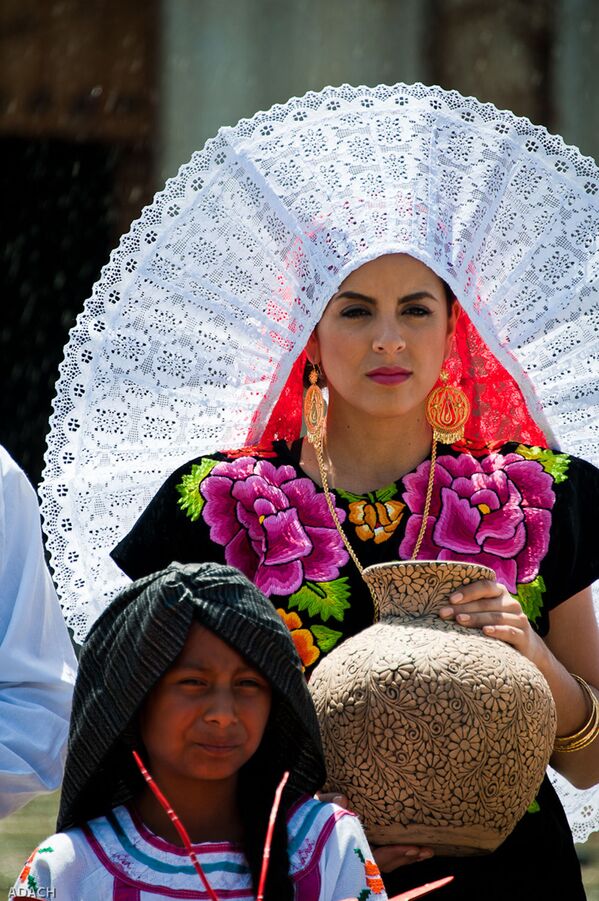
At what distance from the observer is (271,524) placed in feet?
10.4

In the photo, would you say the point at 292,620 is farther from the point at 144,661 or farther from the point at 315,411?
the point at 144,661

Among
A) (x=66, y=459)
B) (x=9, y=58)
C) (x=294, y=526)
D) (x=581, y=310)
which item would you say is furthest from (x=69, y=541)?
(x=9, y=58)

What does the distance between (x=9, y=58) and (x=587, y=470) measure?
553cm

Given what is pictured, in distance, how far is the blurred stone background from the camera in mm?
8109

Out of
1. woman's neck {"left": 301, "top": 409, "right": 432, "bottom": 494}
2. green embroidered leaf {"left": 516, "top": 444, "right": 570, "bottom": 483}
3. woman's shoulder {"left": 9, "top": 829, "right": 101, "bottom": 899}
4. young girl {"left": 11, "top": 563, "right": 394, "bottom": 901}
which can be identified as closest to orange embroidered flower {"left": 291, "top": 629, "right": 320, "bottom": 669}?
woman's neck {"left": 301, "top": 409, "right": 432, "bottom": 494}

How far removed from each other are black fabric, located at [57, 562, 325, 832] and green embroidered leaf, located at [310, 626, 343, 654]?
416 mm

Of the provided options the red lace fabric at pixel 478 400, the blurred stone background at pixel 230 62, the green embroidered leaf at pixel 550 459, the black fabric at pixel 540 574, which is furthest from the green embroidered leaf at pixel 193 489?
the blurred stone background at pixel 230 62

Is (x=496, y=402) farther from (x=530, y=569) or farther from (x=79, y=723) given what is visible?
(x=79, y=723)

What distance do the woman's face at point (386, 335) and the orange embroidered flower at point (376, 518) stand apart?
0.17 metres

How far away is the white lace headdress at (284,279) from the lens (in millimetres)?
3301

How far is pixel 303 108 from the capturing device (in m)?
3.42

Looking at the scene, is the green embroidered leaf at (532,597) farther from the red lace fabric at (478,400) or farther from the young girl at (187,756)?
the young girl at (187,756)

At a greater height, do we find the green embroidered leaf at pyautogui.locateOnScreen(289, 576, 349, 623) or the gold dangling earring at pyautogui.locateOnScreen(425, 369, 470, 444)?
the gold dangling earring at pyautogui.locateOnScreen(425, 369, 470, 444)

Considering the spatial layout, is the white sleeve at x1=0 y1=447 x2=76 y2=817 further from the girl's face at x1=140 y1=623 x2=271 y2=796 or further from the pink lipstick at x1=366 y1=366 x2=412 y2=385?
the pink lipstick at x1=366 y1=366 x2=412 y2=385
